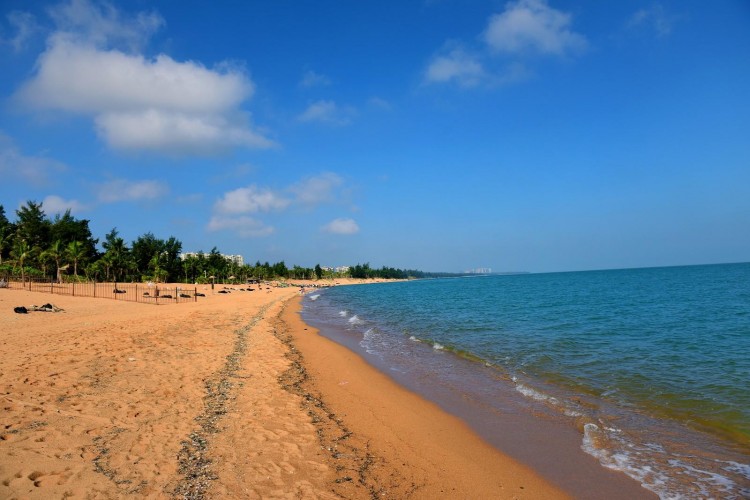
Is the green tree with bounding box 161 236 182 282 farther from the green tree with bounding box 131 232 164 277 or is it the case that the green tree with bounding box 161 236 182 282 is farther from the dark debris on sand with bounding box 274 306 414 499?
the dark debris on sand with bounding box 274 306 414 499

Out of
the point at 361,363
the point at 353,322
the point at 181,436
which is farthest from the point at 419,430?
the point at 353,322

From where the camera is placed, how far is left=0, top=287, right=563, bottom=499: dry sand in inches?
207

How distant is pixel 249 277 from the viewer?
11881 centimetres

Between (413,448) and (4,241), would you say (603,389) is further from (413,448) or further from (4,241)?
(4,241)

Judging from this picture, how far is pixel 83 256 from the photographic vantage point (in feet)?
208

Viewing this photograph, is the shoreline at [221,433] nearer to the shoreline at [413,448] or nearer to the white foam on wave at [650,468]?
the shoreline at [413,448]

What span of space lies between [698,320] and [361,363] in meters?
21.7

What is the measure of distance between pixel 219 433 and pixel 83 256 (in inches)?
2841

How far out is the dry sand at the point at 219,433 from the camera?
5.25 metres

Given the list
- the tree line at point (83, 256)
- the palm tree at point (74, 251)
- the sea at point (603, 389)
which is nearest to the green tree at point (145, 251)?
the tree line at point (83, 256)

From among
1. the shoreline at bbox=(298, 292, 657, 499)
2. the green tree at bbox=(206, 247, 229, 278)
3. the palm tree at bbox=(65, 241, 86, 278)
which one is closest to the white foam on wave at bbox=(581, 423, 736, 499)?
the shoreline at bbox=(298, 292, 657, 499)

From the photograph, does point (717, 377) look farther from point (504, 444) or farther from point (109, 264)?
point (109, 264)

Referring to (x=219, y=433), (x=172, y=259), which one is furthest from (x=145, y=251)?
(x=219, y=433)

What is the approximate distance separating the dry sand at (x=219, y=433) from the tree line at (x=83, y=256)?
1842 inches
